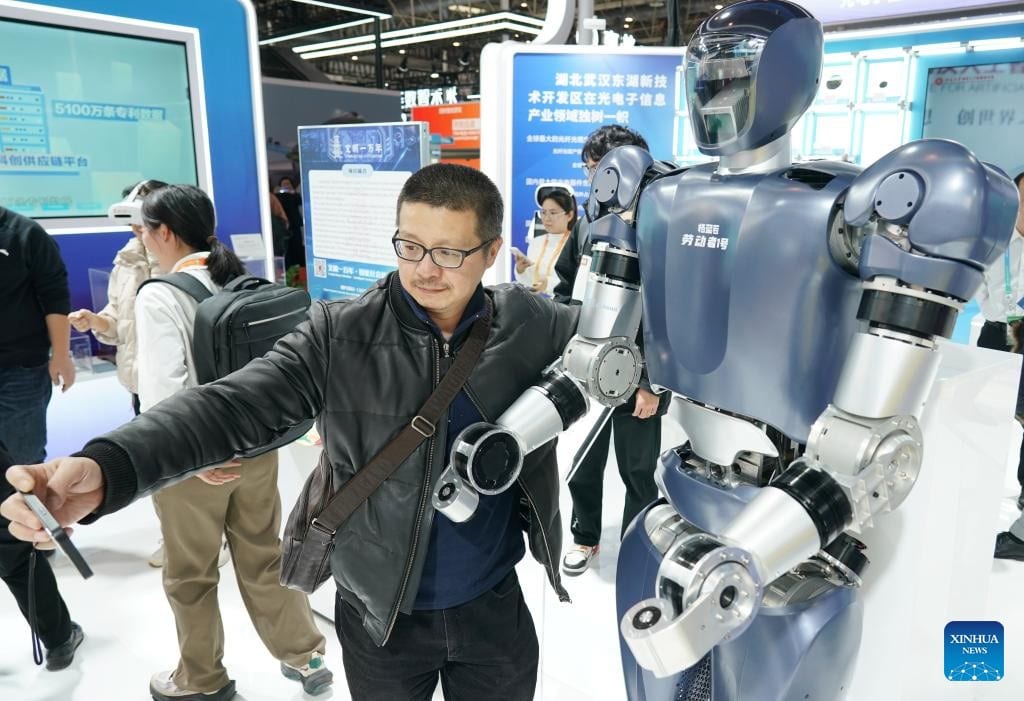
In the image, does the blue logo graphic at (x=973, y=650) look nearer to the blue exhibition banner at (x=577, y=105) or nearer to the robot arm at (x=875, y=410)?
the robot arm at (x=875, y=410)

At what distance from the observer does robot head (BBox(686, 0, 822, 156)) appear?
131 cm

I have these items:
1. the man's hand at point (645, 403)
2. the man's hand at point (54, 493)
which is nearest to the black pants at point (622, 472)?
the man's hand at point (645, 403)

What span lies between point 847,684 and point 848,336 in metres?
0.66

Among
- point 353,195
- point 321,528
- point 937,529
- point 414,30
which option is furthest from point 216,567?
point 414,30

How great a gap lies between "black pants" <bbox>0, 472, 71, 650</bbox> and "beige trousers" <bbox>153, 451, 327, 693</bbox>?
0.55 metres

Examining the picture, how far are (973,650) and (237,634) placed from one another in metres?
2.58

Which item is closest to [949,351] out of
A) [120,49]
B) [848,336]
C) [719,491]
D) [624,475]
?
[848,336]

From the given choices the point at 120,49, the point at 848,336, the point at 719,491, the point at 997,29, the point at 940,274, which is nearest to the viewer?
the point at 940,274

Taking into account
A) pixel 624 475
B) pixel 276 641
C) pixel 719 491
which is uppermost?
pixel 719 491

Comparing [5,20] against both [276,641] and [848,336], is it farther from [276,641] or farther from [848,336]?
A: [848,336]

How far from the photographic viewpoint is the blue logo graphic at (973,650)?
1.87 m

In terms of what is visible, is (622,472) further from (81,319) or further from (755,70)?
(81,319)

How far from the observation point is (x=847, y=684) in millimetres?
1402

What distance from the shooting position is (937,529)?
63.5 inches
